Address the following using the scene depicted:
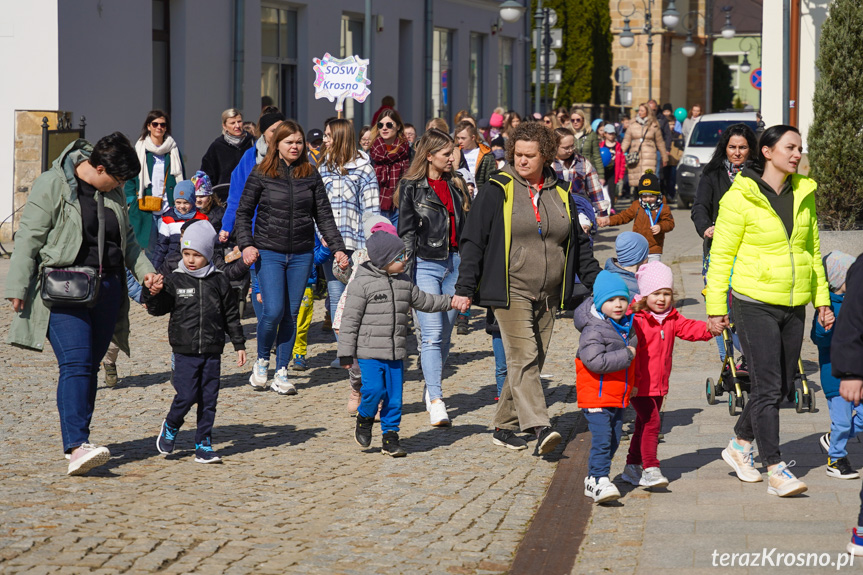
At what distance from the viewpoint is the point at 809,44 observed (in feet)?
62.7

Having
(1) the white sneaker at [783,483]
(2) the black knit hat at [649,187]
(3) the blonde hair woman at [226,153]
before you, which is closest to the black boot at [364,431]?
(1) the white sneaker at [783,483]

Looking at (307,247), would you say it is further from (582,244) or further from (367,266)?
(582,244)

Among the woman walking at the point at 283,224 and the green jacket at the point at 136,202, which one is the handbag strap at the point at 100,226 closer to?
the woman walking at the point at 283,224

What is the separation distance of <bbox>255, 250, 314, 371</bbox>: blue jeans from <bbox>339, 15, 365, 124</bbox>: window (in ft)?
54.2

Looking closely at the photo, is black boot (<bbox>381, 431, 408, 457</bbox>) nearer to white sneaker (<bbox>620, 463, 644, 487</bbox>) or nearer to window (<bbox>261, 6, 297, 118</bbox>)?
white sneaker (<bbox>620, 463, 644, 487</bbox>)

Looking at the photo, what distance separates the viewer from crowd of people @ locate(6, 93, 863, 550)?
6.53 meters

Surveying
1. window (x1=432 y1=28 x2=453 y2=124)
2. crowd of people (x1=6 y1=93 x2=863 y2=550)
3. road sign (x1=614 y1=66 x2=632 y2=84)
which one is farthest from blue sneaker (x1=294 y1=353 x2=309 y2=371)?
road sign (x1=614 y1=66 x2=632 y2=84)

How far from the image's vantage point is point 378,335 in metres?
7.56

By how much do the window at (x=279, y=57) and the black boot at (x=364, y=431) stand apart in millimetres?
15580

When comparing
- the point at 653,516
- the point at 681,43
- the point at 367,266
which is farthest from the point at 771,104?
the point at 681,43

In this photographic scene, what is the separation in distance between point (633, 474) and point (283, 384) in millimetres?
3417

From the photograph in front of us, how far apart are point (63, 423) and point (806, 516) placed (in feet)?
12.6

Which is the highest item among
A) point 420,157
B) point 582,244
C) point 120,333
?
point 420,157

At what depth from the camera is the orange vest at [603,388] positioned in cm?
646
